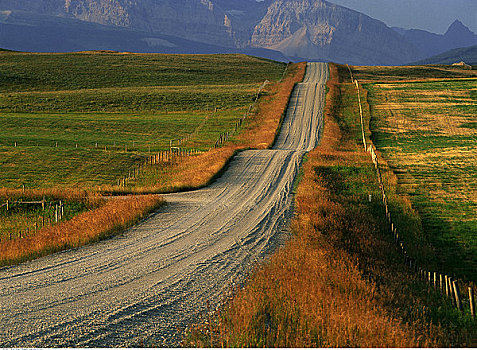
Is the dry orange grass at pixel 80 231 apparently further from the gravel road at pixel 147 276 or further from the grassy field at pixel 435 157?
the grassy field at pixel 435 157

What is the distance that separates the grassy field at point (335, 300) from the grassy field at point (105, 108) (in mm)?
21930

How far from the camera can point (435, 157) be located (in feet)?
136

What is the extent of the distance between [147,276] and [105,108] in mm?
60471

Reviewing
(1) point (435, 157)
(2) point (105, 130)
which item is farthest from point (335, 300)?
(2) point (105, 130)

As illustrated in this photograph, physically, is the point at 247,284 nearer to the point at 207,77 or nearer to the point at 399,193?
the point at 399,193

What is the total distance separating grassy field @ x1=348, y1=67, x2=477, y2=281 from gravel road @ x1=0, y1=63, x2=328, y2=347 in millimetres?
7037

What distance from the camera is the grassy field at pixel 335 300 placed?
9898 millimetres

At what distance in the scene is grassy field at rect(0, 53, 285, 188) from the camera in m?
42.4

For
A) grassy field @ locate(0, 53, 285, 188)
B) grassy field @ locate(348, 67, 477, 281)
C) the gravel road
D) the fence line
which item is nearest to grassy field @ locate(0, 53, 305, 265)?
grassy field @ locate(0, 53, 285, 188)

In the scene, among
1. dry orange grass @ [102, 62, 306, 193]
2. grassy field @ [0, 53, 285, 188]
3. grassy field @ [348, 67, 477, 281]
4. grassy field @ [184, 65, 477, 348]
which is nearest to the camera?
grassy field @ [184, 65, 477, 348]

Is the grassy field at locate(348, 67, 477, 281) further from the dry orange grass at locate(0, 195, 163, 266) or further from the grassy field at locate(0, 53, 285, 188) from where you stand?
the grassy field at locate(0, 53, 285, 188)

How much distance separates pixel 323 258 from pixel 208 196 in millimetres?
13390

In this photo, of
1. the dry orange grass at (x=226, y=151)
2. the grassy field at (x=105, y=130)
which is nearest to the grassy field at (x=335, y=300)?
the grassy field at (x=105, y=130)

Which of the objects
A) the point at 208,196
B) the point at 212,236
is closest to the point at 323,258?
the point at 212,236
